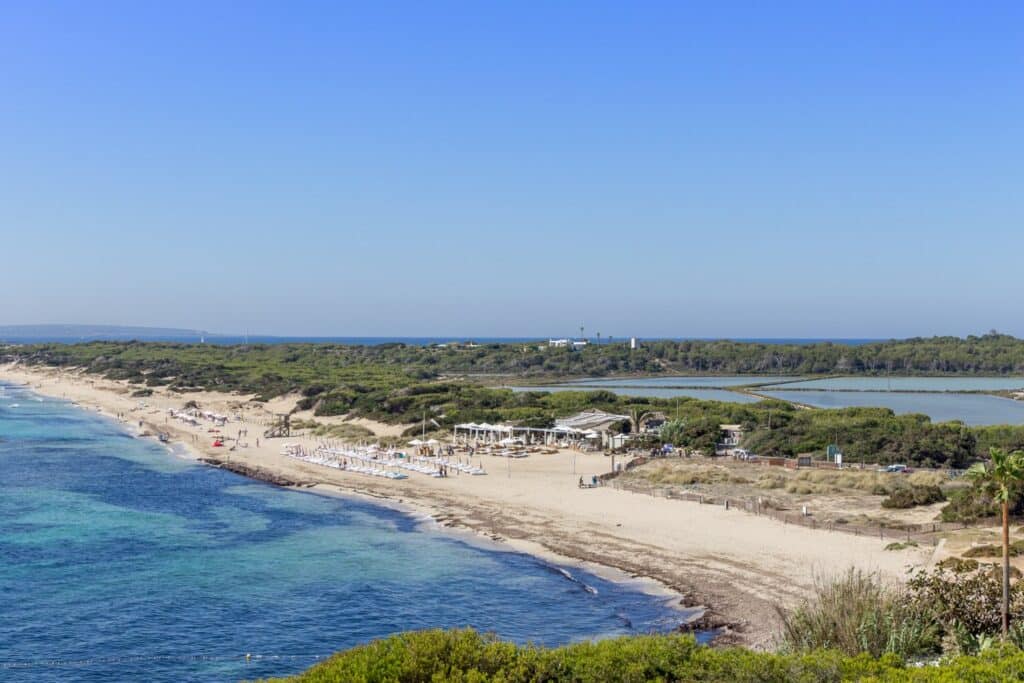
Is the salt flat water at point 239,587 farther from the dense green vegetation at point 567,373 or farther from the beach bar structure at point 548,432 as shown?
the dense green vegetation at point 567,373

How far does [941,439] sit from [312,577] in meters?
36.1

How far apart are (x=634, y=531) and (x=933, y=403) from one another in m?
68.9

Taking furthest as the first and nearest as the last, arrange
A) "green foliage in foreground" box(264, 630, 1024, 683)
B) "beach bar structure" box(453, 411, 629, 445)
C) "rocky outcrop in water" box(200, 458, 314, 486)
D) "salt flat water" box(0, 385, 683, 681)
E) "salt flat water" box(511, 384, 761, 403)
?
"salt flat water" box(511, 384, 761, 403)
"beach bar structure" box(453, 411, 629, 445)
"rocky outcrop in water" box(200, 458, 314, 486)
"salt flat water" box(0, 385, 683, 681)
"green foliage in foreground" box(264, 630, 1024, 683)

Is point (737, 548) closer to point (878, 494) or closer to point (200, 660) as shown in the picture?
point (878, 494)

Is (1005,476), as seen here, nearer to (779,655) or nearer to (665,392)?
(779,655)

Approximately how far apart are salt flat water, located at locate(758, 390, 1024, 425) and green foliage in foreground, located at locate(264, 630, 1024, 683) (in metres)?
63.1

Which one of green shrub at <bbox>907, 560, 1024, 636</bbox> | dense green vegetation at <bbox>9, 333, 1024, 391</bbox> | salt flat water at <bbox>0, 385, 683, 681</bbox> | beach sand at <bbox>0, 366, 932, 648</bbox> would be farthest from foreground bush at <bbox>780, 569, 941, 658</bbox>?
dense green vegetation at <bbox>9, 333, 1024, 391</bbox>

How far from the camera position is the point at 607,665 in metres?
15.7

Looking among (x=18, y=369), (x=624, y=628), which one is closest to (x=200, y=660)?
(x=624, y=628)

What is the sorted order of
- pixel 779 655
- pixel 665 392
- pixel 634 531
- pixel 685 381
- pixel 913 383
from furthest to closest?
pixel 685 381 < pixel 913 383 < pixel 665 392 < pixel 634 531 < pixel 779 655

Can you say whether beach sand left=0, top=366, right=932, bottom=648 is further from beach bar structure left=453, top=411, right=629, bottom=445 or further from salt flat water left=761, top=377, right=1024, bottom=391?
salt flat water left=761, top=377, right=1024, bottom=391

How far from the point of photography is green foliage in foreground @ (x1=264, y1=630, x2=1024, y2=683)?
1466 cm

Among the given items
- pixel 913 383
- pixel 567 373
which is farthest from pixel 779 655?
pixel 567 373

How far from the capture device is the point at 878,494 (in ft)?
132
